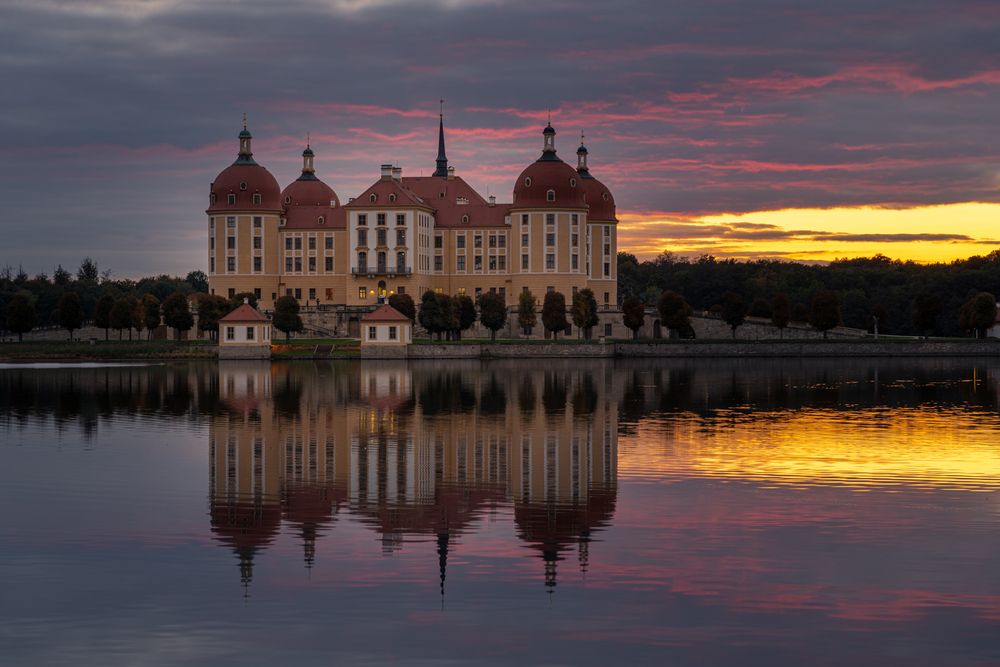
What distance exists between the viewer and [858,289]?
113m

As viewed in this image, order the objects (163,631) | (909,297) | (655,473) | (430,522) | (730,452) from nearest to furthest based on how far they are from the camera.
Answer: (163,631)
(430,522)
(655,473)
(730,452)
(909,297)

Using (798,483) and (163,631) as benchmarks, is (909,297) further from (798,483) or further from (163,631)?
(163,631)

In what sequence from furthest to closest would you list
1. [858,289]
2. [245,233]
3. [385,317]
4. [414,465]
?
1. [858,289]
2. [245,233]
3. [385,317]
4. [414,465]

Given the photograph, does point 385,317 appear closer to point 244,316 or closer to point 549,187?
point 244,316

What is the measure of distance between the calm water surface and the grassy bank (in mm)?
43418

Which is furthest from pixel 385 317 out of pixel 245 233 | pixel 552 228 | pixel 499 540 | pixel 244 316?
pixel 499 540

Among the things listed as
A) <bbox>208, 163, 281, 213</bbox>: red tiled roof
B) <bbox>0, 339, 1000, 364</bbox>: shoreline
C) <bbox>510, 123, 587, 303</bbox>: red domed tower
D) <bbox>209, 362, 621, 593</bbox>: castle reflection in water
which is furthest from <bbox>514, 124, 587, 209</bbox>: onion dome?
<bbox>209, 362, 621, 593</bbox>: castle reflection in water

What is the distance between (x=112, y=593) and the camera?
1398 cm

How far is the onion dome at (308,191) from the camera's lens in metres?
102

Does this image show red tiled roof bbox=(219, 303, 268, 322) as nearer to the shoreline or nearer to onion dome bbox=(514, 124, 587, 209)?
the shoreline

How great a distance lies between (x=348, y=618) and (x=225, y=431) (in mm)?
18943

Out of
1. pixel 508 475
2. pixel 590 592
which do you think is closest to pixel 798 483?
pixel 508 475

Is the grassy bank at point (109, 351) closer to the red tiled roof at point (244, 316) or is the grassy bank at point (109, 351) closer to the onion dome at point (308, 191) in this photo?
the red tiled roof at point (244, 316)

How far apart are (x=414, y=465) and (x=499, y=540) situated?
7.65 meters
